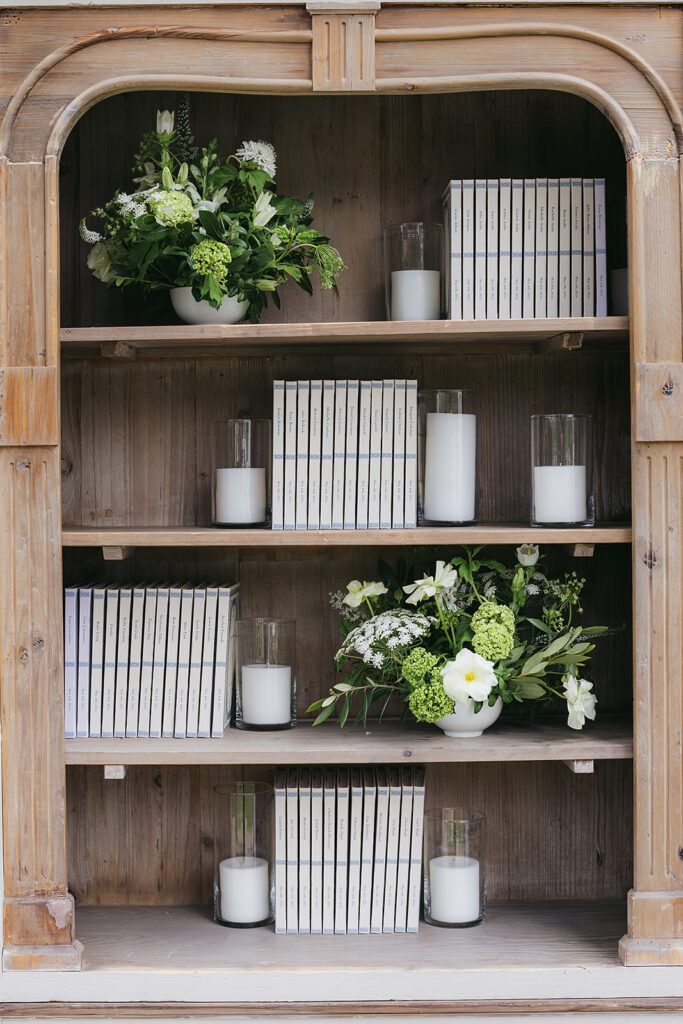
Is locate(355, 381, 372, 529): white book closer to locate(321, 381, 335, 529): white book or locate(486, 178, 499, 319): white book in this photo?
locate(321, 381, 335, 529): white book

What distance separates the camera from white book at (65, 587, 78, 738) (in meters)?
1.99

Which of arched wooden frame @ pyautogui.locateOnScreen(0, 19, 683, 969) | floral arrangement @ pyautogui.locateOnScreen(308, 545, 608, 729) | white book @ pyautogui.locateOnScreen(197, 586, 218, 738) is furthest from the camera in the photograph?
white book @ pyautogui.locateOnScreen(197, 586, 218, 738)

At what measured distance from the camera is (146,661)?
2012 mm

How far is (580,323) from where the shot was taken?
1845mm

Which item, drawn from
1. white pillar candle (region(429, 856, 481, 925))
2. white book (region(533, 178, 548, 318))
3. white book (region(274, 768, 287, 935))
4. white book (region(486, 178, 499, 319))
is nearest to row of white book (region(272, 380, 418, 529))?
white book (region(486, 178, 499, 319))

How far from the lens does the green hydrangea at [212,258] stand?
73.1 inches

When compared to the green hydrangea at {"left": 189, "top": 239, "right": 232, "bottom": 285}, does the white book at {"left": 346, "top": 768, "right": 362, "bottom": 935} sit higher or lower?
lower

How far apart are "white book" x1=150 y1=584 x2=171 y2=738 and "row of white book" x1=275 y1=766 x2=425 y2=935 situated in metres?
0.27

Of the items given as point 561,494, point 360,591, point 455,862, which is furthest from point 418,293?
point 455,862

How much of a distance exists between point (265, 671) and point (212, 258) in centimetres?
78

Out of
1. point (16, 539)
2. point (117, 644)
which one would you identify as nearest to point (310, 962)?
point (117, 644)

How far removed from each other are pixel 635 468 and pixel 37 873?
1.26 m

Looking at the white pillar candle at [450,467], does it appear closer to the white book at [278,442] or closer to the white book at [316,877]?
the white book at [278,442]

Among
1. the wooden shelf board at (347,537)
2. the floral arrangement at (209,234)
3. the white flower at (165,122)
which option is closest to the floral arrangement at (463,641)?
the wooden shelf board at (347,537)
